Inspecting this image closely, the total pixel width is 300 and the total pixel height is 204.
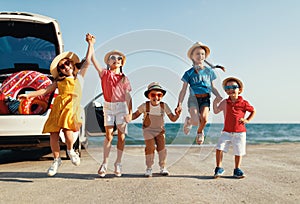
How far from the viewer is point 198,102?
17.0 feet

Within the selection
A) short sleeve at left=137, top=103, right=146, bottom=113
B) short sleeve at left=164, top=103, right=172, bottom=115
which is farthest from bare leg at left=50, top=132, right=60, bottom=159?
short sleeve at left=164, top=103, right=172, bottom=115

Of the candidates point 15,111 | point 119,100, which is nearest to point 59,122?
point 119,100

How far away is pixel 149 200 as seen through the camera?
3045mm

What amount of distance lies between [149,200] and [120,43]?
2.77 metres

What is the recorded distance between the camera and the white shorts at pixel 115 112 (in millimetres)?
4504

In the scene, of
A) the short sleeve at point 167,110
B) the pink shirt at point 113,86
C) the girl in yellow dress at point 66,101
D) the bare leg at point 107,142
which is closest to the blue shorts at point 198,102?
the short sleeve at point 167,110

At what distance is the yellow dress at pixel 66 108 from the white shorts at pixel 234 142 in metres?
2.06

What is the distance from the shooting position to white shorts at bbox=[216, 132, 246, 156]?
4.47 metres

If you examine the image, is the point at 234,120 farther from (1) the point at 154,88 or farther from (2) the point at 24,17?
(2) the point at 24,17

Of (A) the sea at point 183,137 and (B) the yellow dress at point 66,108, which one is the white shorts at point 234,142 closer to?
(A) the sea at point 183,137

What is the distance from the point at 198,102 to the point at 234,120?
794mm

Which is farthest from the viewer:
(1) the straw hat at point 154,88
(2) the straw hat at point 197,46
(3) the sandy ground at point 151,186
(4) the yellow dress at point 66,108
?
(2) the straw hat at point 197,46

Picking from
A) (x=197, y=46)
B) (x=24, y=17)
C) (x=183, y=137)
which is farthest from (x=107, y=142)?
(x=183, y=137)

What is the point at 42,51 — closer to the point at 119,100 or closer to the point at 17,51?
the point at 17,51
